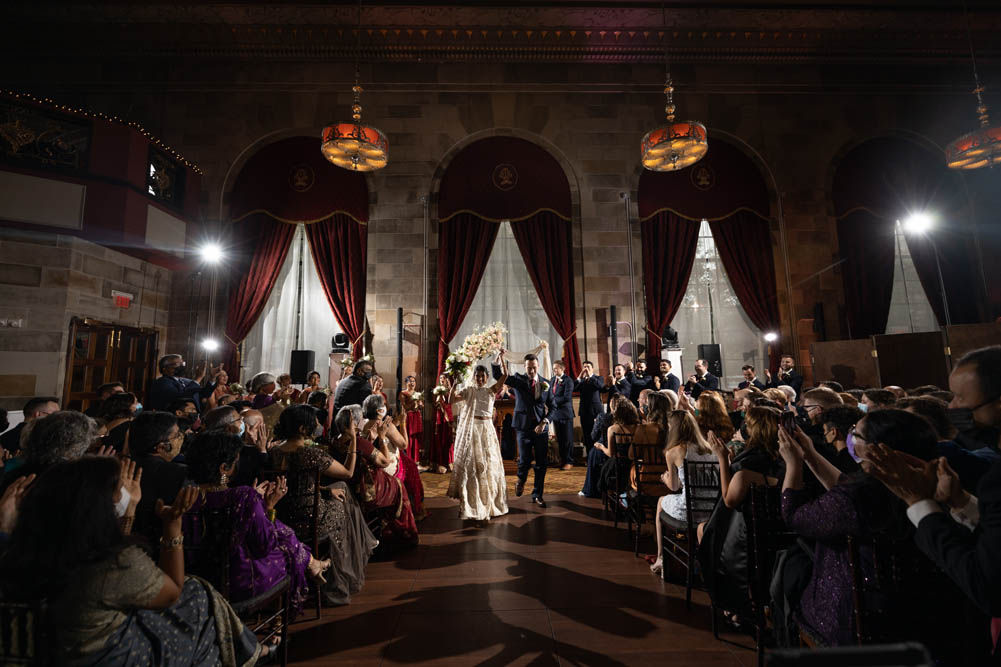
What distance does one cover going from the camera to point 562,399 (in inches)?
256

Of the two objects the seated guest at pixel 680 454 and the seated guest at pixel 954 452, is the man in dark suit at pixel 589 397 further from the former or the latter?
the seated guest at pixel 954 452

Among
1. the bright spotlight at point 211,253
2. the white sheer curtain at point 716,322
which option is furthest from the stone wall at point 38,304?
the white sheer curtain at point 716,322

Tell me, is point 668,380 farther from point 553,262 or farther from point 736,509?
point 736,509

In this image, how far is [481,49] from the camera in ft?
27.0

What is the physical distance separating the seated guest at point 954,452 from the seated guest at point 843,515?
0.27 meters

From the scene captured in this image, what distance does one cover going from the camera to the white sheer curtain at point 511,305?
8.18 metres

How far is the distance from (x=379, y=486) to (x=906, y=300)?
34.2ft

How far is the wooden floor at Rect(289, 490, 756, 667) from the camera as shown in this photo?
2359 millimetres

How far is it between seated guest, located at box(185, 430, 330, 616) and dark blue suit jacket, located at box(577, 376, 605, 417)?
550 centimetres

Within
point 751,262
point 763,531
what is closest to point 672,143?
point 751,262

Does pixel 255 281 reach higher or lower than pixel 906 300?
higher

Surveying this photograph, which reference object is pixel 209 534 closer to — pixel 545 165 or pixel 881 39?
pixel 545 165

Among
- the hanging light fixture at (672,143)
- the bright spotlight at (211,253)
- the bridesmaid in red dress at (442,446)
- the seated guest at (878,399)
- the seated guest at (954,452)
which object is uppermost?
the hanging light fixture at (672,143)

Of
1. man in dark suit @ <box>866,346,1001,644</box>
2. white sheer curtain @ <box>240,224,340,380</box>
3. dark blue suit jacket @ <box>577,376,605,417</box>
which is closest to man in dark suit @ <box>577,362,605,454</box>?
dark blue suit jacket @ <box>577,376,605,417</box>
